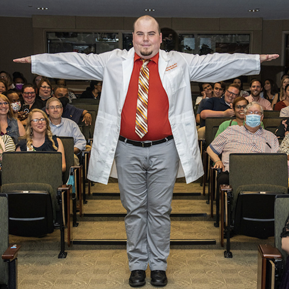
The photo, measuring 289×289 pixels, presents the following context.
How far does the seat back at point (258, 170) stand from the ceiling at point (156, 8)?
5.96m

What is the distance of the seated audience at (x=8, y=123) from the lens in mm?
4215

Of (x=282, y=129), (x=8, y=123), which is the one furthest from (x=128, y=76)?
(x=282, y=129)

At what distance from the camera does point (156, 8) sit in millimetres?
9094

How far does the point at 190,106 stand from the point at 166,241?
2.87 ft

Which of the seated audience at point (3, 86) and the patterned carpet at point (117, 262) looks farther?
the seated audience at point (3, 86)

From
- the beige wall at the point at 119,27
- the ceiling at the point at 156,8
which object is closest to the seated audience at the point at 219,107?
the ceiling at the point at 156,8

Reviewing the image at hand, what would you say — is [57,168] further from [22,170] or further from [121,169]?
[121,169]

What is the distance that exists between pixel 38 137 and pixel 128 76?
62.7 inches

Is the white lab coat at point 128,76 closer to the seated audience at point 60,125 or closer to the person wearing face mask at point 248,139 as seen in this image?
the person wearing face mask at point 248,139

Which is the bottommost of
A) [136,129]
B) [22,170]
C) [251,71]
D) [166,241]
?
[166,241]

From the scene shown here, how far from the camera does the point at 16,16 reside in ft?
34.2

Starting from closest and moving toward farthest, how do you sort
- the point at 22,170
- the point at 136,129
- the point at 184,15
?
the point at 136,129 → the point at 22,170 → the point at 184,15

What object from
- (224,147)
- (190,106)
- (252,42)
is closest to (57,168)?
(190,106)

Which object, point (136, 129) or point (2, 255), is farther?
point (136, 129)
